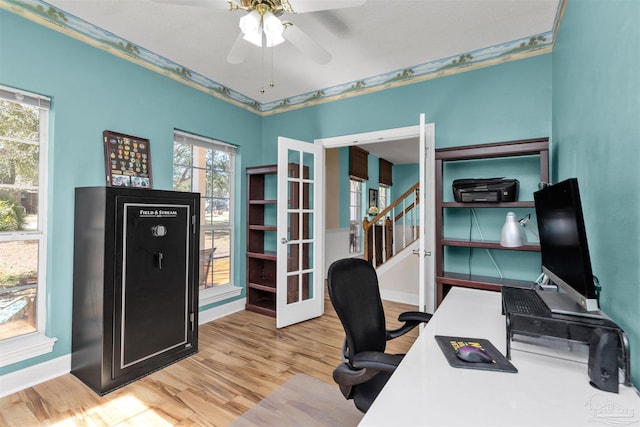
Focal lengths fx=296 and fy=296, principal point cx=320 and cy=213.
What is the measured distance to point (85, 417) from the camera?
5.87 feet

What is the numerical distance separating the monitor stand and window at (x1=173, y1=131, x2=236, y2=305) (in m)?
3.09

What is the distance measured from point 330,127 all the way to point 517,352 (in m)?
2.91

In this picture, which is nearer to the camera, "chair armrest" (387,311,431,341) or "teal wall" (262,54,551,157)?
"chair armrest" (387,311,431,341)

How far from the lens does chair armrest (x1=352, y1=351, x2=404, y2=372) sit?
1167 mm

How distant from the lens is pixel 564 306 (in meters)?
1.14

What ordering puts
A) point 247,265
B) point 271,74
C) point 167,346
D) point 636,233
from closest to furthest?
point 636,233 < point 167,346 < point 271,74 < point 247,265

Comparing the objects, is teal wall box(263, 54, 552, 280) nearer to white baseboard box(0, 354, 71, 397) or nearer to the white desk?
the white desk

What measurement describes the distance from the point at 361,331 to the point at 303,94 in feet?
10.1

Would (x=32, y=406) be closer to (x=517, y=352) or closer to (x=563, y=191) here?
(x=517, y=352)

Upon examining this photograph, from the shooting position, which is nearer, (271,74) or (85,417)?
(85,417)

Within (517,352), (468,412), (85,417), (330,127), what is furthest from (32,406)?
(330,127)

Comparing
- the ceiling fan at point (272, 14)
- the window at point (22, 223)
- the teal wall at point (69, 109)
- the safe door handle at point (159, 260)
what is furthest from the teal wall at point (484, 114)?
the window at point (22, 223)

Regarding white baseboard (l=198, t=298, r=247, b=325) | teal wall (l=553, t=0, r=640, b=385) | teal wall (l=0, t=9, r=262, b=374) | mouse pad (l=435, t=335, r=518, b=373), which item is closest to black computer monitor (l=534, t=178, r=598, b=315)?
teal wall (l=553, t=0, r=640, b=385)

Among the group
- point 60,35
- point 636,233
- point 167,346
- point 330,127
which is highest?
point 60,35
